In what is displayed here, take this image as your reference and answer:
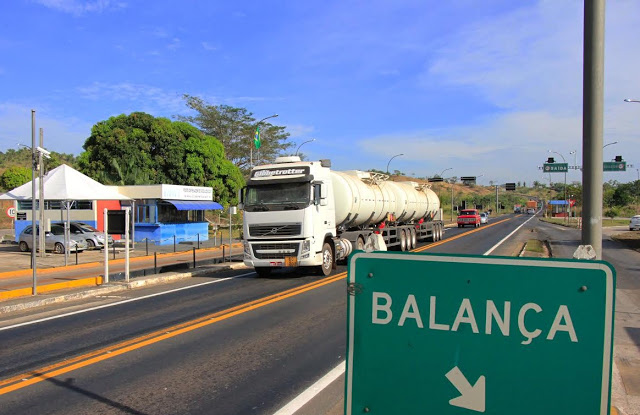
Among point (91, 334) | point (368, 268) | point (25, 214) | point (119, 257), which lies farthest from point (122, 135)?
point (368, 268)

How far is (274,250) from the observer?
50.1 ft

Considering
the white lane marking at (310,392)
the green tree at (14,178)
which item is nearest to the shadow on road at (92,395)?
the white lane marking at (310,392)

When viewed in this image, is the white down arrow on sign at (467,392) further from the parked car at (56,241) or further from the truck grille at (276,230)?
the parked car at (56,241)

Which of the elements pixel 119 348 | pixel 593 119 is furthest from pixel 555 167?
pixel 593 119

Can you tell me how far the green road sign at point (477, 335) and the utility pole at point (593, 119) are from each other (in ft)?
6.42

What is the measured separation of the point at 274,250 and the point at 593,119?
1221cm

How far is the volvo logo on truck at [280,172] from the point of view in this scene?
50.8 feet

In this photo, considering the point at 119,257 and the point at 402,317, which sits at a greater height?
the point at 402,317

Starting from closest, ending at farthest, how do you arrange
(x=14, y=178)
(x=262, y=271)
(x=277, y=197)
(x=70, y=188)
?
1. (x=277, y=197)
2. (x=262, y=271)
3. (x=70, y=188)
4. (x=14, y=178)

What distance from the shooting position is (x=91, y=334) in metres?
8.56

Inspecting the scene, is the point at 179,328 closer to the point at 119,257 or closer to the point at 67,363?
the point at 67,363

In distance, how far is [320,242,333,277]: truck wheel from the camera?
16.1 meters

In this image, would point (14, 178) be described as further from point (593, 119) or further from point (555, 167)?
point (593, 119)

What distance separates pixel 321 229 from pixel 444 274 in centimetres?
1345
